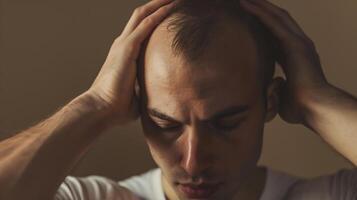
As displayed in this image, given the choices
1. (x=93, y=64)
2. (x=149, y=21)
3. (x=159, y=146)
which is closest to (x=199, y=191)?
(x=159, y=146)

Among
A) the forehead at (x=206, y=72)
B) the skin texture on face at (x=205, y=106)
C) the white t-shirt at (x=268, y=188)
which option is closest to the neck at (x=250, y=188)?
the white t-shirt at (x=268, y=188)

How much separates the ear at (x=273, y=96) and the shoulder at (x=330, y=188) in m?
0.17

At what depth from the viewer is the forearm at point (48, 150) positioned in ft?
3.35

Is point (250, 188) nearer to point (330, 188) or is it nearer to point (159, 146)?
point (330, 188)

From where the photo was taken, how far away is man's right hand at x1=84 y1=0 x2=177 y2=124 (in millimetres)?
1148

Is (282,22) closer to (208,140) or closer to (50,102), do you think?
(208,140)

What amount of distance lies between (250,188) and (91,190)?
1.09 ft

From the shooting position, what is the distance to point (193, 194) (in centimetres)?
113

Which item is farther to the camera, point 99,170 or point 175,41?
point 99,170

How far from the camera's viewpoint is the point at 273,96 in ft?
4.05

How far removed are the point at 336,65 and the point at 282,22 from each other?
0.58 meters

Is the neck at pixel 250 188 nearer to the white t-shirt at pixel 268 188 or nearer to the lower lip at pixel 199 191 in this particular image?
the white t-shirt at pixel 268 188

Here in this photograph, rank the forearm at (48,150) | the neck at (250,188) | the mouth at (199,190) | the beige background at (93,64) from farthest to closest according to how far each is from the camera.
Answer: the beige background at (93,64) → the neck at (250,188) → the mouth at (199,190) → the forearm at (48,150)

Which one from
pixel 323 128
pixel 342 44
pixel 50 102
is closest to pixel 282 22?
pixel 323 128
